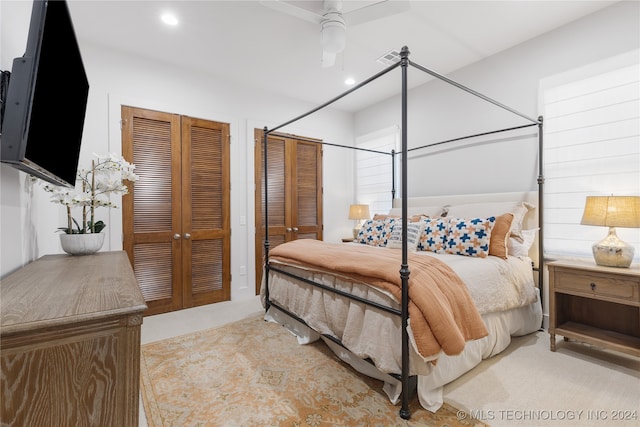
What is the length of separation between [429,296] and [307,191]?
301 centimetres

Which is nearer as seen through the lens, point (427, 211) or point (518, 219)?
point (518, 219)

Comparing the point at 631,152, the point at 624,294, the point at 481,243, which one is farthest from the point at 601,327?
the point at 631,152

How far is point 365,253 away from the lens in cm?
228

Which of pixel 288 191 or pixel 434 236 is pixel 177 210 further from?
pixel 434 236

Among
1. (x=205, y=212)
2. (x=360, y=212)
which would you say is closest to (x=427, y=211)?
(x=360, y=212)

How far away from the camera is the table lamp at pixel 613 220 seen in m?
2.02

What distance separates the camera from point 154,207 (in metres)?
3.24

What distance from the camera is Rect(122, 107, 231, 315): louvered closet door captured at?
3.15 m

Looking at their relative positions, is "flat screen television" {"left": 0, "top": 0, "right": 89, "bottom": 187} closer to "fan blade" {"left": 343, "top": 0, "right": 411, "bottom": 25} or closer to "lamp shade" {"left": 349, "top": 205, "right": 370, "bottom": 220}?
"fan blade" {"left": 343, "top": 0, "right": 411, "bottom": 25}

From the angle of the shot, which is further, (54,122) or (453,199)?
(453,199)

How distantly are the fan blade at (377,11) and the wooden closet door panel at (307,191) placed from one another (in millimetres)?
2138

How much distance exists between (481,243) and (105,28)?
371 cm

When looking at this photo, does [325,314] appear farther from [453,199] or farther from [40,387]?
[453,199]

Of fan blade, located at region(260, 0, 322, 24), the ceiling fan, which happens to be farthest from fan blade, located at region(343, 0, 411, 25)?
fan blade, located at region(260, 0, 322, 24)
